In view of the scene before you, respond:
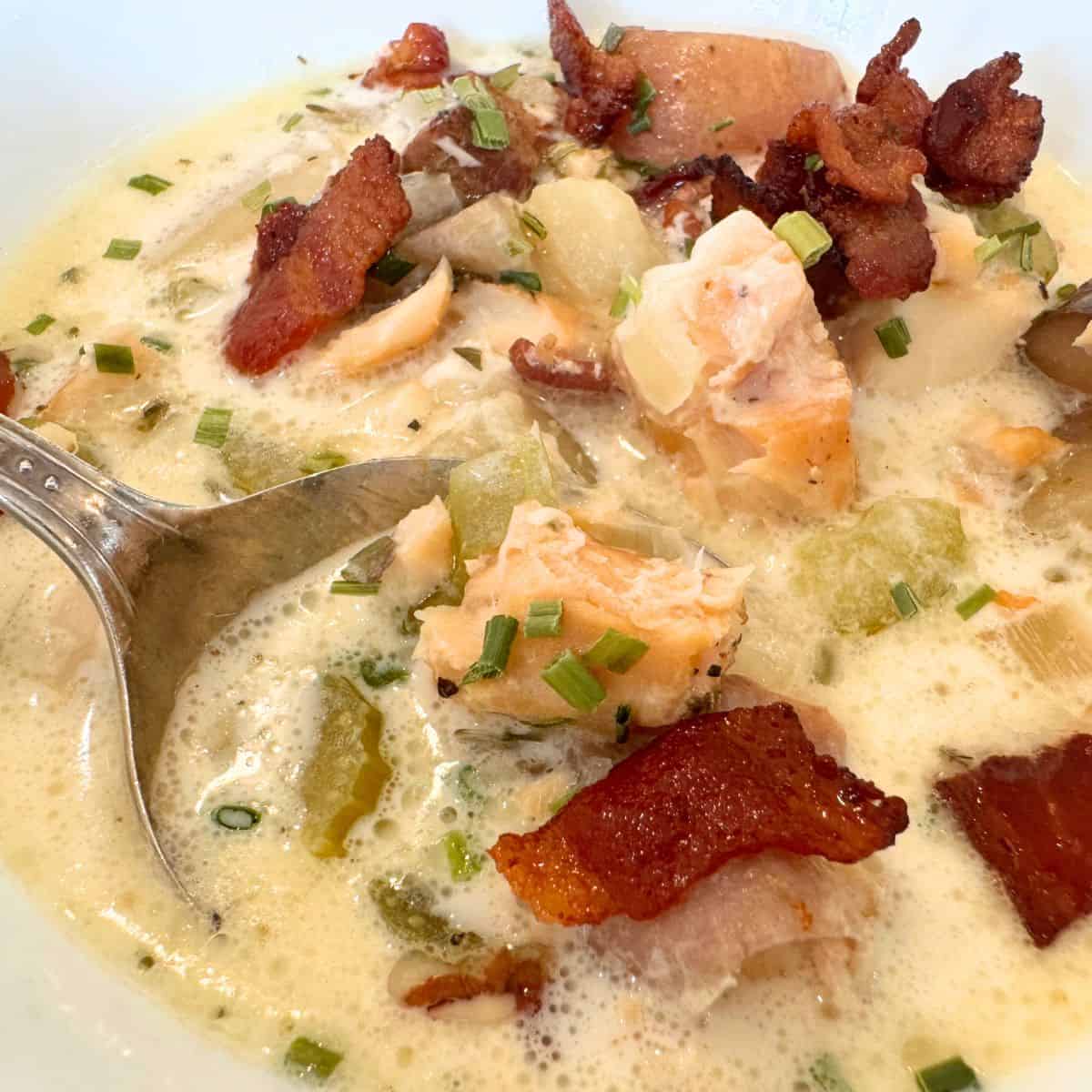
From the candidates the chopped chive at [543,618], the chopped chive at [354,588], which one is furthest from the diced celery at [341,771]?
the chopped chive at [543,618]

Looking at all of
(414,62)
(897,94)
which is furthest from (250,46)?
(897,94)

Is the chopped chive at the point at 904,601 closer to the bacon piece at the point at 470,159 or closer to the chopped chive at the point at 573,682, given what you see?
the chopped chive at the point at 573,682

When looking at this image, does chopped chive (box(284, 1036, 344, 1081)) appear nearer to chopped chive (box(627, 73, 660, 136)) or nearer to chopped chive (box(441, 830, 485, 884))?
chopped chive (box(441, 830, 485, 884))

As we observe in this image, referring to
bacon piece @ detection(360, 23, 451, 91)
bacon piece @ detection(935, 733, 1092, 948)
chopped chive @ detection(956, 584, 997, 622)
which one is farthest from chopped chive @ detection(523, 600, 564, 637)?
bacon piece @ detection(360, 23, 451, 91)

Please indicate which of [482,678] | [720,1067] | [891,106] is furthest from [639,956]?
[891,106]

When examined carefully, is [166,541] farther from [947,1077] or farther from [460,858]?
[947,1077]

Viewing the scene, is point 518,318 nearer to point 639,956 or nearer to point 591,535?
point 591,535
